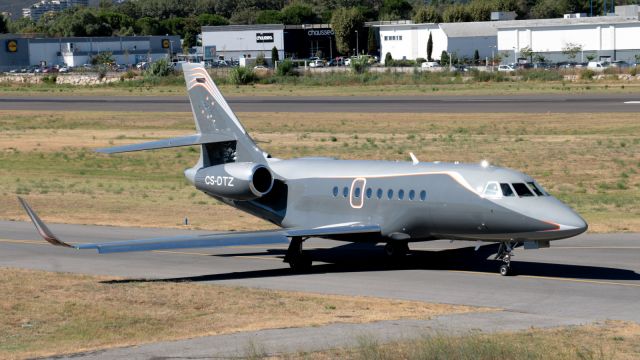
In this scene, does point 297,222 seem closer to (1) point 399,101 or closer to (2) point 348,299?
(2) point 348,299

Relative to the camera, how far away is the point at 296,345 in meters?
19.5

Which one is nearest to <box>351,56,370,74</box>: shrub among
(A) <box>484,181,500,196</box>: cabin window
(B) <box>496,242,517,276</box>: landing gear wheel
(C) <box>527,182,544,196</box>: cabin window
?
(B) <box>496,242,517,276</box>: landing gear wheel

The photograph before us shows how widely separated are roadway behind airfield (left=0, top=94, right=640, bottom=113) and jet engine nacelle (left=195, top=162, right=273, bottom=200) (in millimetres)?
46556

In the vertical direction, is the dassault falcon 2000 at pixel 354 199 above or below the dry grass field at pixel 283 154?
above

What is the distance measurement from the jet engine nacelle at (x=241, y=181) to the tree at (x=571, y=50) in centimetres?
11860

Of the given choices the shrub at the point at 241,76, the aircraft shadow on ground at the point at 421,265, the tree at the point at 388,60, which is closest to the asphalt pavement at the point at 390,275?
the aircraft shadow on ground at the point at 421,265

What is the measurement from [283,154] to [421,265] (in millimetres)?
29392

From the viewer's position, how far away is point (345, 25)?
192 meters

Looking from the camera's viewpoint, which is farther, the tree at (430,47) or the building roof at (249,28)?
the building roof at (249,28)

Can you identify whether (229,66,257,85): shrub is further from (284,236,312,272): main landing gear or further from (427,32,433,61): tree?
(284,236,312,272): main landing gear

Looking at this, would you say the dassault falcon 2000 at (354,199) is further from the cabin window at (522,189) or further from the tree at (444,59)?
the tree at (444,59)

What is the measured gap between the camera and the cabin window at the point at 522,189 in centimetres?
2634

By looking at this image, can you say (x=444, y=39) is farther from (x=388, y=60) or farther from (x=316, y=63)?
(x=316, y=63)

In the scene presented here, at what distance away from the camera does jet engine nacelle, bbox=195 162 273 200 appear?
30.5 meters
